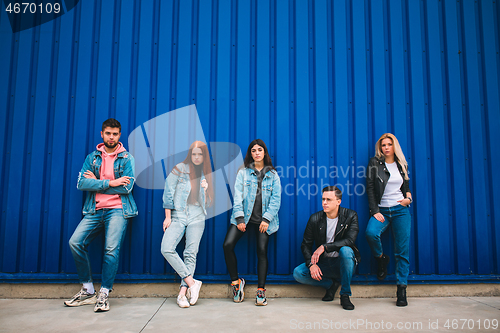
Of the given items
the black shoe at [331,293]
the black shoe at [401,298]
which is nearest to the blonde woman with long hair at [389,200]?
the black shoe at [401,298]

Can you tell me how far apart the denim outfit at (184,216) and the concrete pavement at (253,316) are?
585 mm

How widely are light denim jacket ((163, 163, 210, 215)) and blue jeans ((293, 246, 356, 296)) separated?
1419mm

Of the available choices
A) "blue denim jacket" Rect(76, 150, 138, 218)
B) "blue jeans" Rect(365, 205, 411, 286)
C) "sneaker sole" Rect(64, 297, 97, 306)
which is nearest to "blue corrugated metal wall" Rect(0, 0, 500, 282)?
"blue jeans" Rect(365, 205, 411, 286)

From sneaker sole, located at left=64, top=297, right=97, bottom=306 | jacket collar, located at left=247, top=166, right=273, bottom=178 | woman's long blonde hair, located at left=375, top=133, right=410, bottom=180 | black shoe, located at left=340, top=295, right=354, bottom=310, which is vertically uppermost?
woman's long blonde hair, located at left=375, top=133, right=410, bottom=180

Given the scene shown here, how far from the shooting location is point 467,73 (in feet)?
14.5

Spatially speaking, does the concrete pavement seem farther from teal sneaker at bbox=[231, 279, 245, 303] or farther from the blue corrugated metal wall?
the blue corrugated metal wall

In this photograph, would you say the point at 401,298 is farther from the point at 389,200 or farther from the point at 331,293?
the point at 389,200

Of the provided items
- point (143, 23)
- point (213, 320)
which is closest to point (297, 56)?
point (143, 23)

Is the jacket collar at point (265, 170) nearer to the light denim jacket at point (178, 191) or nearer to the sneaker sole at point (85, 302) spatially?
the light denim jacket at point (178, 191)

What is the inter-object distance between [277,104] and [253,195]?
135 centimetres

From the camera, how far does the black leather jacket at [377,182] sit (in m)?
3.86

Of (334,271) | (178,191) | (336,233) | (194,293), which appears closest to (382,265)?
(334,271)

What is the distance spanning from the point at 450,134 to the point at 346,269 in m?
2.54

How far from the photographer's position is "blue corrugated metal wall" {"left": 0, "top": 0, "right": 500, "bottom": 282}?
4.04 meters
